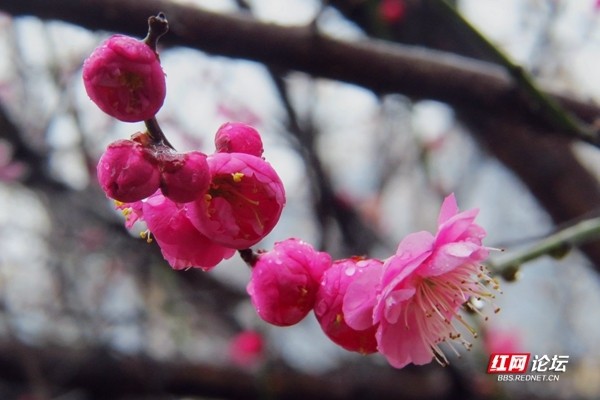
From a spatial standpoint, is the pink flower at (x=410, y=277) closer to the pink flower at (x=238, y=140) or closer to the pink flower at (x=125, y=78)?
the pink flower at (x=238, y=140)

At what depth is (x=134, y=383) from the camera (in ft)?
8.22

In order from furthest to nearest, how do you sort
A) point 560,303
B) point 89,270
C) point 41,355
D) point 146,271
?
point 560,303, point 89,270, point 146,271, point 41,355

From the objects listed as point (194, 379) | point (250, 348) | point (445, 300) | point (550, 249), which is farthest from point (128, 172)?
point (194, 379)

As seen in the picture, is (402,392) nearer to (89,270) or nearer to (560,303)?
(89,270)

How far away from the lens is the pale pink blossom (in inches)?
24.9

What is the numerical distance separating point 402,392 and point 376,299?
6.94 ft

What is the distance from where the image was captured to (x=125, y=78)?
0.54 metres

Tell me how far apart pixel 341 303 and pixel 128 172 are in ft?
0.88

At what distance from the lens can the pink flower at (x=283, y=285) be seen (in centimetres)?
68

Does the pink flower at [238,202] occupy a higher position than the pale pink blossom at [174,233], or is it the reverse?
the pink flower at [238,202]

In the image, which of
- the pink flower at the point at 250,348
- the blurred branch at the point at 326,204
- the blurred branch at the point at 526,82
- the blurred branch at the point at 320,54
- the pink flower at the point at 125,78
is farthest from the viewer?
the blurred branch at the point at 326,204

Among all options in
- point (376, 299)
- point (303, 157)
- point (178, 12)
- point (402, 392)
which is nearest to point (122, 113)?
point (376, 299)

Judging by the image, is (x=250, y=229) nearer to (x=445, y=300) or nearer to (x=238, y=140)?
(x=238, y=140)

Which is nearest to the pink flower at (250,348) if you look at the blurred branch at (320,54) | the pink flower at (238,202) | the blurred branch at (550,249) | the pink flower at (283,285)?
the blurred branch at (320,54)
